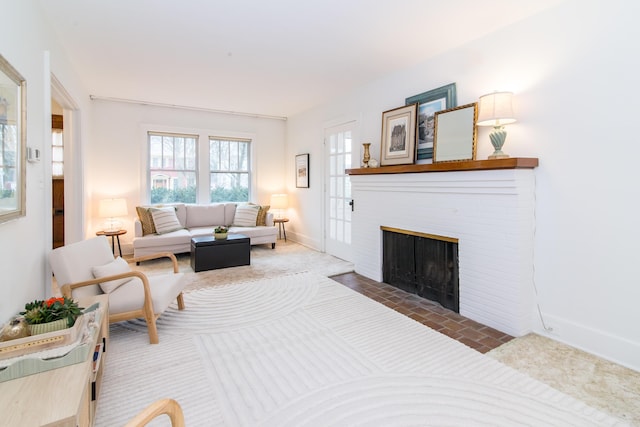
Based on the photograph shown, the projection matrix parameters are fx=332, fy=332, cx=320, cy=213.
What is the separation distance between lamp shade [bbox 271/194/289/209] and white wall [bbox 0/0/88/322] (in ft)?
13.4

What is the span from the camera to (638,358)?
219 cm

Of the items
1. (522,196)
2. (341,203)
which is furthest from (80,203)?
(522,196)

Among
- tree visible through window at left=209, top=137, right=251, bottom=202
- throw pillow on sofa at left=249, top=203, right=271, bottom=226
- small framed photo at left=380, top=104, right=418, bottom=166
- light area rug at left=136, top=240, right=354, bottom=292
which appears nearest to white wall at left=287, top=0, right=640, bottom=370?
small framed photo at left=380, top=104, right=418, bottom=166

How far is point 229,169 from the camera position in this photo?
6.63 metres

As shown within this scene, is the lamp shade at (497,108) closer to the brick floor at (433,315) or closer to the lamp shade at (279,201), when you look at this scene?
the brick floor at (433,315)

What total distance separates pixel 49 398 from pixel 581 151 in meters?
3.35

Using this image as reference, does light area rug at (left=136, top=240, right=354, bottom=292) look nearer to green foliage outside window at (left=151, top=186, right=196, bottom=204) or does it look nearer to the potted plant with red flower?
green foliage outside window at (left=151, top=186, right=196, bottom=204)

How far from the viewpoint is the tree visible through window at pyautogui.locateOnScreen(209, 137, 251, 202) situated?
6480mm

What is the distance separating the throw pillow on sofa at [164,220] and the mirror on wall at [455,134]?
13.7 ft

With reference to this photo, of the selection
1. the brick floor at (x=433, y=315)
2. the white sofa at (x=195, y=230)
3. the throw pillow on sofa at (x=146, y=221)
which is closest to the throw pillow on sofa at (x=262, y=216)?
the white sofa at (x=195, y=230)

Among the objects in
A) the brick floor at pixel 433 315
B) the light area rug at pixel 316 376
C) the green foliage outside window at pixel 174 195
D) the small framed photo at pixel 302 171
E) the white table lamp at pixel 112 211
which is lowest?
the light area rug at pixel 316 376

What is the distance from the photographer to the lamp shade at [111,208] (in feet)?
16.9

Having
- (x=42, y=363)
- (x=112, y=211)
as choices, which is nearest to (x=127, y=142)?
(x=112, y=211)

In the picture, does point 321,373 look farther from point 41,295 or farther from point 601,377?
point 41,295
